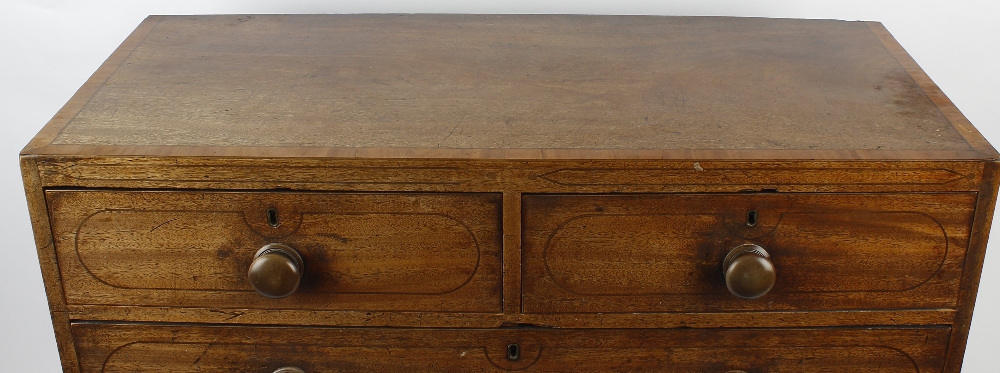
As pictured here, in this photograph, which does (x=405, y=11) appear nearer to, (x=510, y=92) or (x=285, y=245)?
(x=510, y=92)

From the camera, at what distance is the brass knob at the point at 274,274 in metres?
1.24

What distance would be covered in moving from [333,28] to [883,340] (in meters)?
0.92

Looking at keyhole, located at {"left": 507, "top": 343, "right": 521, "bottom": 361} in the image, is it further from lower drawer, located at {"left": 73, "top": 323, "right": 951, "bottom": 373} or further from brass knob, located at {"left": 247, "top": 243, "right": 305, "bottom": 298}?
brass knob, located at {"left": 247, "top": 243, "right": 305, "bottom": 298}

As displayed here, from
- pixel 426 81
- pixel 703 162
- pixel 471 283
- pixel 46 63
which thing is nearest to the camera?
pixel 703 162

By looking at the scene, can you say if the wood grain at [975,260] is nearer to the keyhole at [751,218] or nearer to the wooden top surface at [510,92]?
the wooden top surface at [510,92]

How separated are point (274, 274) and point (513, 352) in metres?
0.33

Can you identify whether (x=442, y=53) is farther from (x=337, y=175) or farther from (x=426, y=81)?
(x=337, y=175)

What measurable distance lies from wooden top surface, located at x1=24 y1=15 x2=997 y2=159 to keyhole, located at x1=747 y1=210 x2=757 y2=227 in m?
0.08

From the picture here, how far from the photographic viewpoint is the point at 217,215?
1264mm

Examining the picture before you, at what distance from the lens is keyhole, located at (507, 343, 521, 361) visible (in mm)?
1366

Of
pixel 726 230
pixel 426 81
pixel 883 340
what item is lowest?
pixel 883 340

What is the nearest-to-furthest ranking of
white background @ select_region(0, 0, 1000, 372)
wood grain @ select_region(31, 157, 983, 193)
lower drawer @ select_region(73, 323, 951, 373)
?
wood grain @ select_region(31, 157, 983, 193)
lower drawer @ select_region(73, 323, 951, 373)
white background @ select_region(0, 0, 1000, 372)

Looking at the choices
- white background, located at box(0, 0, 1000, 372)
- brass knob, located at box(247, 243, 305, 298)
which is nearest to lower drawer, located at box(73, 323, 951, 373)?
brass knob, located at box(247, 243, 305, 298)

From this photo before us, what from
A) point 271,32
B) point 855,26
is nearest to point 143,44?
point 271,32
